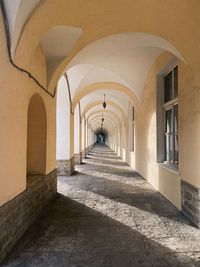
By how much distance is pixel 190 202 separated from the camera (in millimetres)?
3625

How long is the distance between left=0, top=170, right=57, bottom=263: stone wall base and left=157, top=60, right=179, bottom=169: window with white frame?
2.79m

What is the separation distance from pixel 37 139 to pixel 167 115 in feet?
10.4

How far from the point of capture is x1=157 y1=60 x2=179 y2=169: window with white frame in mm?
4996

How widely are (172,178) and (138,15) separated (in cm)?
305

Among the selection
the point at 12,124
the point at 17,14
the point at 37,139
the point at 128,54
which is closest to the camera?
the point at 17,14

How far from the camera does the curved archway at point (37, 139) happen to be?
4387 millimetres

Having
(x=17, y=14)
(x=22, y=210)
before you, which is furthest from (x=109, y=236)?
(x=17, y=14)

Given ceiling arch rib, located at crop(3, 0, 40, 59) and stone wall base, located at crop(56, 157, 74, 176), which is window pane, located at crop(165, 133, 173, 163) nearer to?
stone wall base, located at crop(56, 157, 74, 176)

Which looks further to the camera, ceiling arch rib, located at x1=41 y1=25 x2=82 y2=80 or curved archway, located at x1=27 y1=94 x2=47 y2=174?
curved archway, located at x1=27 y1=94 x2=47 y2=174

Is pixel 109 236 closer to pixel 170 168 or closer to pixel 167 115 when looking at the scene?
pixel 170 168

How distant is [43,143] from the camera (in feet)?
14.5

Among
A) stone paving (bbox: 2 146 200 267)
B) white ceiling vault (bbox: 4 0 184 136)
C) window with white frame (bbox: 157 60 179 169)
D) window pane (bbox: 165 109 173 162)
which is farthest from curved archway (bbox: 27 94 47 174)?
window pane (bbox: 165 109 173 162)

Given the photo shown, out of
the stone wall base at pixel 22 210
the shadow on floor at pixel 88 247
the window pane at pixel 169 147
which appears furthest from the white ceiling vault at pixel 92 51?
the shadow on floor at pixel 88 247

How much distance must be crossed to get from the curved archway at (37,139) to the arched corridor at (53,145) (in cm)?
2
